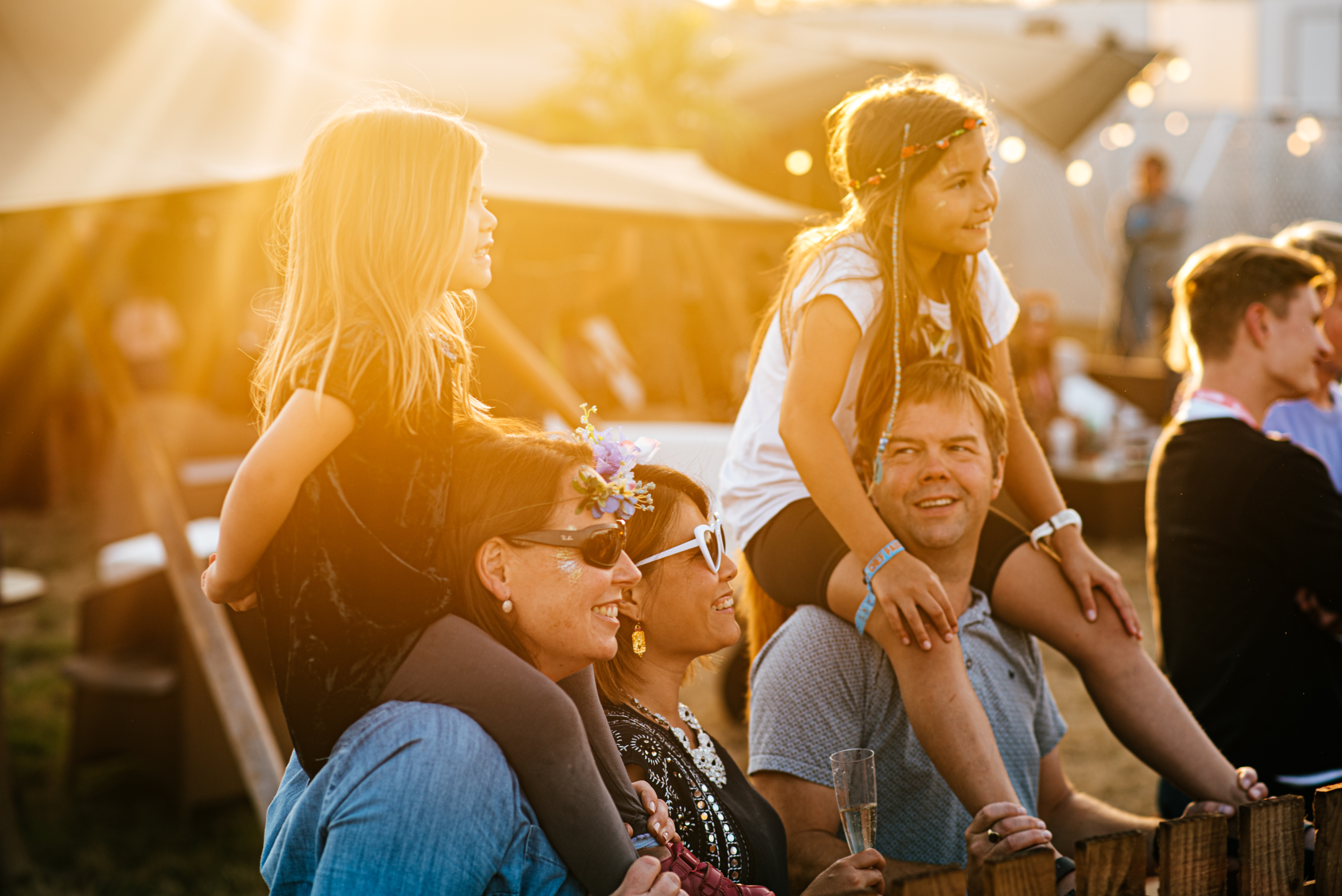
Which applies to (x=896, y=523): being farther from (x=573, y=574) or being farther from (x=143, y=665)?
(x=143, y=665)

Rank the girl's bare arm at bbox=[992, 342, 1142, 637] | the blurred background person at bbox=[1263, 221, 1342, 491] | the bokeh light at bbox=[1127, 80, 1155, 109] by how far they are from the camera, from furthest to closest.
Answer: the bokeh light at bbox=[1127, 80, 1155, 109] < the blurred background person at bbox=[1263, 221, 1342, 491] < the girl's bare arm at bbox=[992, 342, 1142, 637]

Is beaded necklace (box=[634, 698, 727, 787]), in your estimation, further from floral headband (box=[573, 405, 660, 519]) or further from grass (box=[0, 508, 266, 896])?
grass (box=[0, 508, 266, 896])

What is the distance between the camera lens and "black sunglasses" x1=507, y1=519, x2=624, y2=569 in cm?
163

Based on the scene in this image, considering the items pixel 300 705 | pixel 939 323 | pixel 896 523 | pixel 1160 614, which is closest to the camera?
pixel 300 705

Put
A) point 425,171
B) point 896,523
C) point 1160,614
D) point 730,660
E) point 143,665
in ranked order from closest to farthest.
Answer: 1. point 425,171
2. point 896,523
3. point 1160,614
4. point 143,665
5. point 730,660

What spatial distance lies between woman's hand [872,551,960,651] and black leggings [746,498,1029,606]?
0.15 m

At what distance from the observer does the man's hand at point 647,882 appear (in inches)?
59.6

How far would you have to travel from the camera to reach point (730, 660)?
16.8ft

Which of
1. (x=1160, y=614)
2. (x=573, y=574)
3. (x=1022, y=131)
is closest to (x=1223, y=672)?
(x=1160, y=614)

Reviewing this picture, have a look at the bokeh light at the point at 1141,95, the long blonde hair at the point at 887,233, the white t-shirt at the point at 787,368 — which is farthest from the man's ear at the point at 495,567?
the bokeh light at the point at 1141,95

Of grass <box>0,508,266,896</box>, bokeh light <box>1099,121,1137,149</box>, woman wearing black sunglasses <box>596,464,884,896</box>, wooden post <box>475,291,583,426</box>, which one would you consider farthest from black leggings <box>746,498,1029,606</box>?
bokeh light <box>1099,121,1137,149</box>

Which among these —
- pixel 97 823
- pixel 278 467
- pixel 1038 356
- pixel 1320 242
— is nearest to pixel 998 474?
pixel 278 467

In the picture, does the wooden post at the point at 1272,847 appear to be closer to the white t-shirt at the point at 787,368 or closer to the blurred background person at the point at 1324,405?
the white t-shirt at the point at 787,368

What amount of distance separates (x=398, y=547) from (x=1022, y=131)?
1318 cm
